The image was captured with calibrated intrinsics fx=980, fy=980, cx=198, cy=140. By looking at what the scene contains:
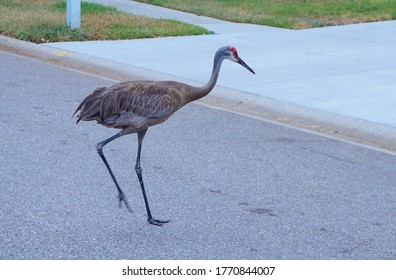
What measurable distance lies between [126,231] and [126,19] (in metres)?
9.68

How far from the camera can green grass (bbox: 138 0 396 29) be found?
16.3 m

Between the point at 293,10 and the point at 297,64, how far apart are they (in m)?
4.98

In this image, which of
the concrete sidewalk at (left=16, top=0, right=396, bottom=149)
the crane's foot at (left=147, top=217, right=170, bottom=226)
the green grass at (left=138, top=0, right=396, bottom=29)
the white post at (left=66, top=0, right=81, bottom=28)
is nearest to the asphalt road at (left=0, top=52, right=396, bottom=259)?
the crane's foot at (left=147, top=217, right=170, bottom=226)

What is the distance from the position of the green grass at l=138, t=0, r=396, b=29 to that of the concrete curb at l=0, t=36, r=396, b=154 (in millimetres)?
4167

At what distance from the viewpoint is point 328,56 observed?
525 inches

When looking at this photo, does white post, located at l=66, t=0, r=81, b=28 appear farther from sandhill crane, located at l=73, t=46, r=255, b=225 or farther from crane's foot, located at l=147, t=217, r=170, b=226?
crane's foot, located at l=147, t=217, r=170, b=226

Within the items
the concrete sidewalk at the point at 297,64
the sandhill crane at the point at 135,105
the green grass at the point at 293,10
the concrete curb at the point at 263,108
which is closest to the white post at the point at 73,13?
the concrete sidewalk at the point at 297,64

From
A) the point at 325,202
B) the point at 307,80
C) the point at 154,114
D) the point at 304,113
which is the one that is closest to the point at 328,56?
the point at 307,80

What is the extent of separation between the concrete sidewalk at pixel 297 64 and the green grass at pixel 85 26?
1.03ft

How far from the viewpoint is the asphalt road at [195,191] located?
6.14m

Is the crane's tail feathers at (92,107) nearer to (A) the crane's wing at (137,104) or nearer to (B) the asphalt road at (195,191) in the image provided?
(A) the crane's wing at (137,104)

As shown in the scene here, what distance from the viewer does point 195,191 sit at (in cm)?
735

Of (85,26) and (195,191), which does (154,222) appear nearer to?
(195,191)

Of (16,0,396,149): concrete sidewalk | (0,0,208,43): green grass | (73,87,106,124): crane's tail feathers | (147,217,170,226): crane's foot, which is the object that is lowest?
(0,0,208,43): green grass
